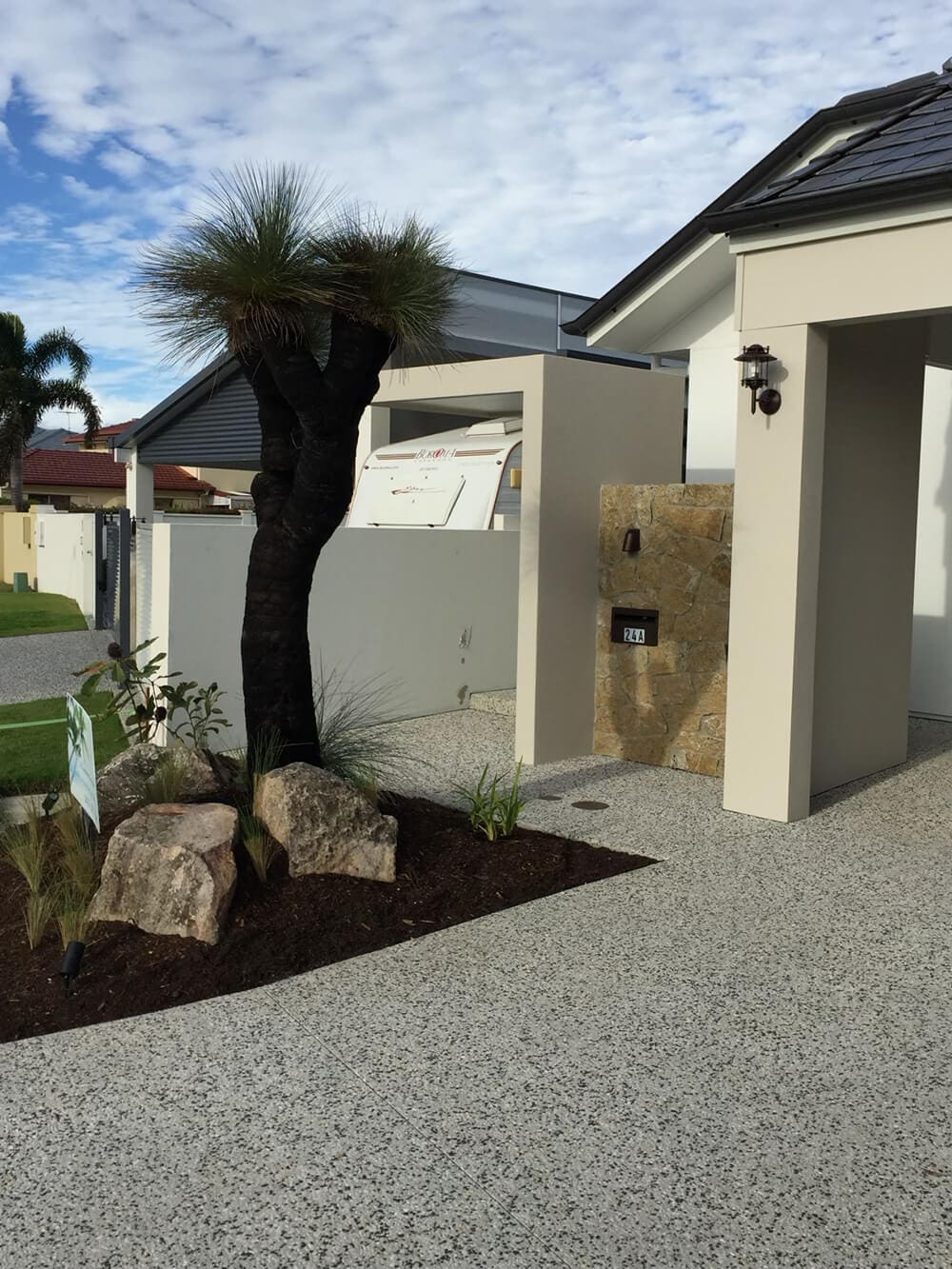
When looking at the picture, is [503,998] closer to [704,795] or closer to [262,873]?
[262,873]

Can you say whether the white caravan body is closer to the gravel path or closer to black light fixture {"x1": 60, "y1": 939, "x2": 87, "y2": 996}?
the gravel path

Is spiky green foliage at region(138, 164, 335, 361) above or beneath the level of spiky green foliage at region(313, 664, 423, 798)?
above

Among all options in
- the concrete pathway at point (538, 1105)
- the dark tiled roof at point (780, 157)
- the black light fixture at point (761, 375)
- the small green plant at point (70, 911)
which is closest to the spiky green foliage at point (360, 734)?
the concrete pathway at point (538, 1105)

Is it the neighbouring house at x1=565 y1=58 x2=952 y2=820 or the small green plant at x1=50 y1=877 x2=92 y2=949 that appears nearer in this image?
the small green plant at x1=50 y1=877 x2=92 y2=949

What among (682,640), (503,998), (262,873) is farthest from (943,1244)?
(682,640)

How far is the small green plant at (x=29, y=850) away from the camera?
5.12 metres

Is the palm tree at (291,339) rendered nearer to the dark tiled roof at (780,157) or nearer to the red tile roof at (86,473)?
the dark tiled roof at (780,157)

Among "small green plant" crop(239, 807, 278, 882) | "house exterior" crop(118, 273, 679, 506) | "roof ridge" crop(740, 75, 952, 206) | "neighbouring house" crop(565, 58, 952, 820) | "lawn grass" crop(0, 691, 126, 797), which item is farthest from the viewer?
"house exterior" crop(118, 273, 679, 506)

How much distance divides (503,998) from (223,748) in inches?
196

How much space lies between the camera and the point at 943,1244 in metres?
3.03

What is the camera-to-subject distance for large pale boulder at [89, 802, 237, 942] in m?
4.87

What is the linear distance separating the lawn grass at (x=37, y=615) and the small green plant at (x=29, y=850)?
1181cm

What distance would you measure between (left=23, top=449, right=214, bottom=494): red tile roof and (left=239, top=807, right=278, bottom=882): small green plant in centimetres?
4292

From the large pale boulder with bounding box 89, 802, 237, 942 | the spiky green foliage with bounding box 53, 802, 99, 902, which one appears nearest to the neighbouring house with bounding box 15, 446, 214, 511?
the spiky green foliage with bounding box 53, 802, 99, 902
